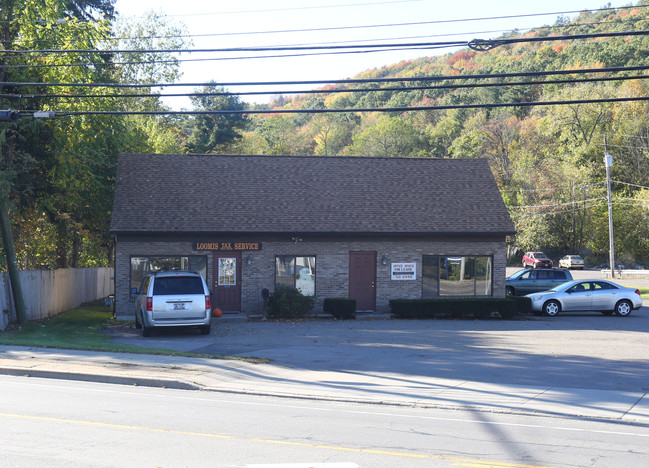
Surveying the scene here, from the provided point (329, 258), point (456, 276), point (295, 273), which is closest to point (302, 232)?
point (329, 258)

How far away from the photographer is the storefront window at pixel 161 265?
26.9 metres

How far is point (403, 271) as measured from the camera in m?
28.3

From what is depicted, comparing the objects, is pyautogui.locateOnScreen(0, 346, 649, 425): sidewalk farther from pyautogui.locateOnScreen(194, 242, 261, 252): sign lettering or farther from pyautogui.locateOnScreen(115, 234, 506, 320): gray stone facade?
pyautogui.locateOnScreen(194, 242, 261, 252): sign lettering

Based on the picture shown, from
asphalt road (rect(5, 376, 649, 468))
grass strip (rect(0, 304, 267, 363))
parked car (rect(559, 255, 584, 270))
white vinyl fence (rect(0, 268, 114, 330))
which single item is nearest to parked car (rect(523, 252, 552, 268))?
parked car (rect(559, 255, 584, 270))

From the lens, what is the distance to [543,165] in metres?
73.1

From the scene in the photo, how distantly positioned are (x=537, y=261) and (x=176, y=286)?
160 ft

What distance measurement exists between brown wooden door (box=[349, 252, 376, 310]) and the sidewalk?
12792 mm

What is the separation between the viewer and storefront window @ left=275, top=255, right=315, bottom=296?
27766 mm

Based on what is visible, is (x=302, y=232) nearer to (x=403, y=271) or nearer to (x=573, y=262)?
(x=403, y=271)

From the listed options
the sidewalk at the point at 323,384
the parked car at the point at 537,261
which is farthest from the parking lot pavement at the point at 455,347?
the parked car at the point at 537,261

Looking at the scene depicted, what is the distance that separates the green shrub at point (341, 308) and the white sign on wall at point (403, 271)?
2.95 meters

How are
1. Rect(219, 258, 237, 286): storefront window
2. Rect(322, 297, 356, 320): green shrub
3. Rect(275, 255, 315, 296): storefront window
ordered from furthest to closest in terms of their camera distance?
1. Rect(275, 255, 315, 296): storefront window
2. Rect(219, 258, 237, 286): storefront window
3. Rect(322, 297, 356, 320): green shrub

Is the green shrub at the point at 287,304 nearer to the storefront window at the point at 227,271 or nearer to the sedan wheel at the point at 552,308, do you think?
the storefront window at the point at 227,271

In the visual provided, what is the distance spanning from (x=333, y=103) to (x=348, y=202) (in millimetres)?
110338
